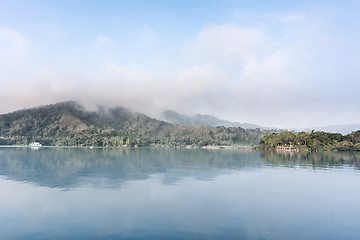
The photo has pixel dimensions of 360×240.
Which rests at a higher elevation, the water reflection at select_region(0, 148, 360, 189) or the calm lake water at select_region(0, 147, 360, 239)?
the water reflection at select_region(0, 148, 360, 189)

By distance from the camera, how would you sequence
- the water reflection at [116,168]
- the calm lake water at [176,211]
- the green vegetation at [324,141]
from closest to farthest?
the calm lake water at [176,211], the water reflection at [116,168], the green vegetation at [324,141]

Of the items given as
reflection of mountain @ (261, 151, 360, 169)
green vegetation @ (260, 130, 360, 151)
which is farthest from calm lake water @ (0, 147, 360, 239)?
green vegetation @ (260, 130, 360, 151)

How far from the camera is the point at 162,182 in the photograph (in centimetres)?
4888

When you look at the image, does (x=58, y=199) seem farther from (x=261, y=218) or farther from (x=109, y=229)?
(x=261, y=218)

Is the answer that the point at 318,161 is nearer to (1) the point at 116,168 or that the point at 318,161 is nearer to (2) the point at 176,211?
(1) the point at 116,168

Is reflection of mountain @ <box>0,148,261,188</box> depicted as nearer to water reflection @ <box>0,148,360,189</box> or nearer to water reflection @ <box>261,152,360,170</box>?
water reflection @ <box>0,148,360,189</box>

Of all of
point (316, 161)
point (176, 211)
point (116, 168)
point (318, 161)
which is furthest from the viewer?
point (316, 161)

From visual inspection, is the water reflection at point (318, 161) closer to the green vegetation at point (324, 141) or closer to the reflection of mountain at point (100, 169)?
the reflection of mountain at point (100, 169)

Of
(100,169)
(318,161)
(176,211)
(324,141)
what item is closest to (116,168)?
(100,169)

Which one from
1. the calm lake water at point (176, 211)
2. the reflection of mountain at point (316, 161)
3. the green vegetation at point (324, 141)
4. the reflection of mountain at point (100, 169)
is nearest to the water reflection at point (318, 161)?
the reflection of mountain at point (316, 161)

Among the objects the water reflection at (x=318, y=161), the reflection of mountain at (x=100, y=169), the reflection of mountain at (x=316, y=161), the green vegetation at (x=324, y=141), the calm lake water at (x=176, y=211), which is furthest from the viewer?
the green vegetation at (x=324, y=141)

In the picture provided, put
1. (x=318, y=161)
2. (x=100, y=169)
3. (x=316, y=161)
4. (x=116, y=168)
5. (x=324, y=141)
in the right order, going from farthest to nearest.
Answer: (x=324, y=141), (x=316, y=161), (x=318, y=161), (x=116, y=168), (x=100, y=169)

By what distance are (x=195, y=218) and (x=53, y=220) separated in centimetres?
1342

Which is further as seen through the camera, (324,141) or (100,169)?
(324,141)
